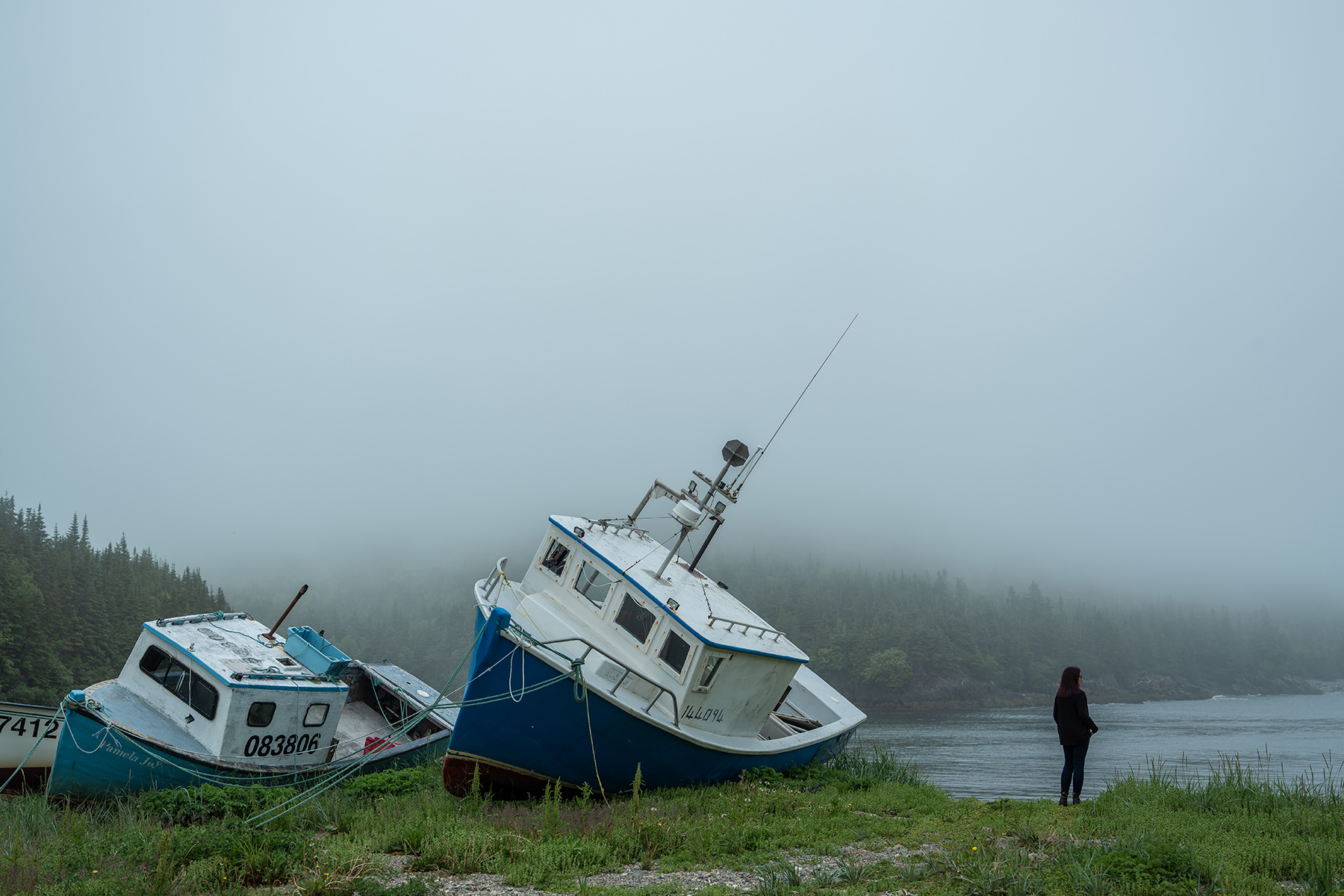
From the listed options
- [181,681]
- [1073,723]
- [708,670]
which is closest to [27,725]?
[181,681]

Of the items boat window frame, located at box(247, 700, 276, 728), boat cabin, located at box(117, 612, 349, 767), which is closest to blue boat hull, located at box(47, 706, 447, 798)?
boat cabin, located at box(117, 612, 349, 767)

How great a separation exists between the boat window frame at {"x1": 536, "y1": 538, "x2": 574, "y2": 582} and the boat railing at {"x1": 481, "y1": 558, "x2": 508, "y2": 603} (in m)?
0.77

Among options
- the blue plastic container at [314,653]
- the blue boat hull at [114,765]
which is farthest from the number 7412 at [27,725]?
the blue plastic container at [314,653]

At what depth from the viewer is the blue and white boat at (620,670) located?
40.9ft

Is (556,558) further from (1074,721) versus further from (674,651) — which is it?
(1074,721)

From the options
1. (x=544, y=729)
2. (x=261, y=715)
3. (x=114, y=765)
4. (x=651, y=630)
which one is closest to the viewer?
(x=544, y=729)

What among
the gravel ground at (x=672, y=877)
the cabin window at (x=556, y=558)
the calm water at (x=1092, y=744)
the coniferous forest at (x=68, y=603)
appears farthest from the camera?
the coniferous forest at (x=68, y=603)

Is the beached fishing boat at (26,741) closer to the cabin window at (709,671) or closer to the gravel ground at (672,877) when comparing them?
the gravel ground at (672,877)

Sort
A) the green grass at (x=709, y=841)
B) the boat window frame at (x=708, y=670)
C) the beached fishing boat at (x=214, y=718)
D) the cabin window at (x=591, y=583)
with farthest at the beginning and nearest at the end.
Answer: the cabin window at (x=591, y=583), the boat window frame at (x=708, y=670), the beached fishing boat at (x=214, y=718), the green grass at (x=709, y=841)

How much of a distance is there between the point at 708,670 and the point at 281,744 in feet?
29.5

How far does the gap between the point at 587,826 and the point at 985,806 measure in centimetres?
657

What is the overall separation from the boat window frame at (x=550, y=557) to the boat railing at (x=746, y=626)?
3.16 meters

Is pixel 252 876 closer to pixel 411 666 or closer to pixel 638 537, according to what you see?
pixel 638 537

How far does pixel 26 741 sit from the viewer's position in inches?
589
